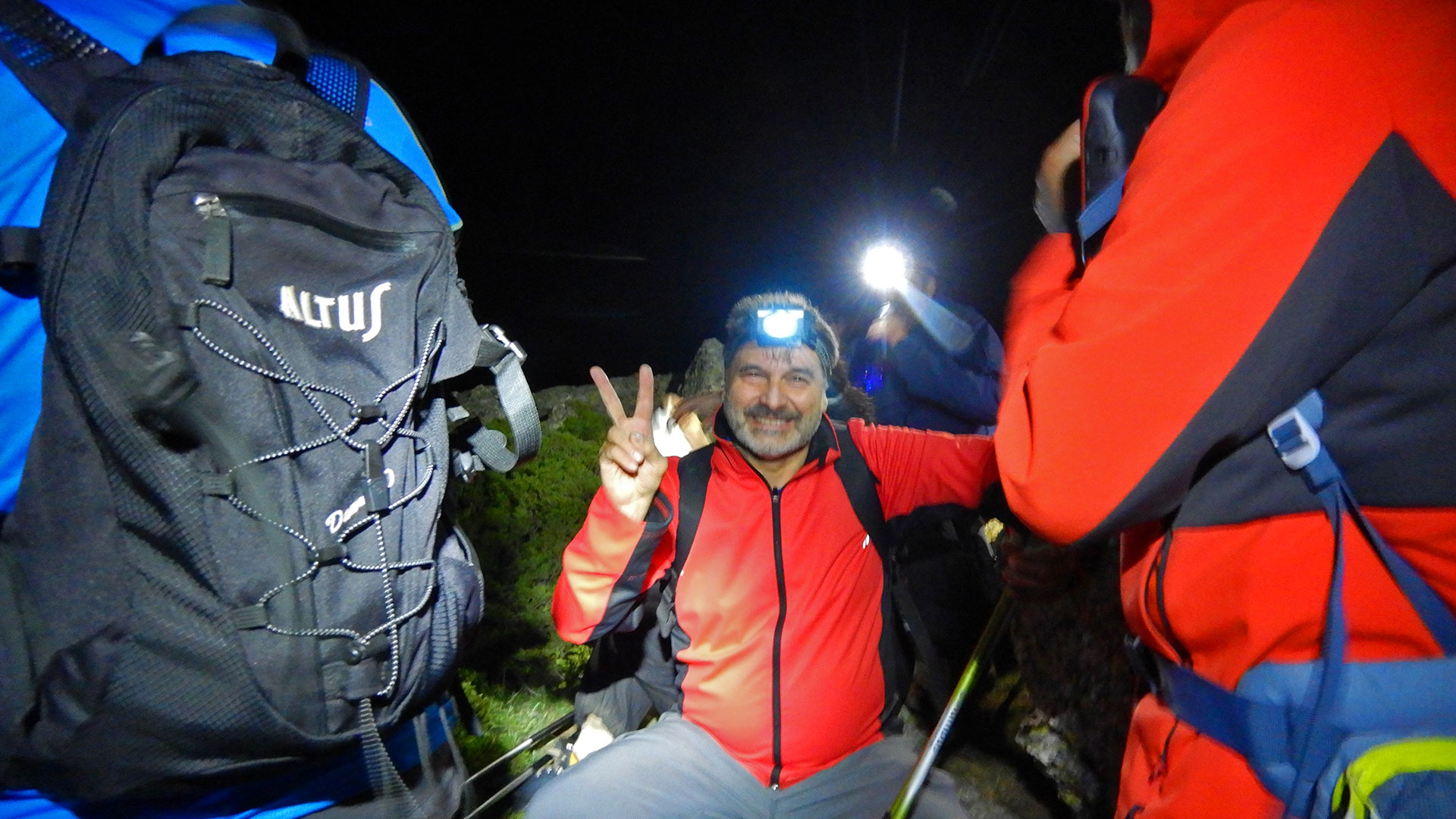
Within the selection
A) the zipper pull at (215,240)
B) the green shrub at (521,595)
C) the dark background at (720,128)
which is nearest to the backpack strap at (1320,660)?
the zipper pull at (215,240)

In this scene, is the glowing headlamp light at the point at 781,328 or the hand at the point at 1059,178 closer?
the hand at the point at 1059,178

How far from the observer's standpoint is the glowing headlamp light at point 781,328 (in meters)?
3.16

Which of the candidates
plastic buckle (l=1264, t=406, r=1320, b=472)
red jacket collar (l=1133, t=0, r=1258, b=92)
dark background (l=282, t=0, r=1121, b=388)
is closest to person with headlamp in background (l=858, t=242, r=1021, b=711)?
dark background (l=282, t=0, r=1121, b=388)

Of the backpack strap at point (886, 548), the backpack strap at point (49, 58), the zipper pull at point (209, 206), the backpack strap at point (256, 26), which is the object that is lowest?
the backpack strap at point (886, 548)

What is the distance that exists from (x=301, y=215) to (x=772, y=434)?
2162 mm

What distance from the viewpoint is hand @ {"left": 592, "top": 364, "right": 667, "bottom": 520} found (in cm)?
219

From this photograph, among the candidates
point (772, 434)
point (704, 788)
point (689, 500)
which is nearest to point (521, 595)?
point (689, 500)

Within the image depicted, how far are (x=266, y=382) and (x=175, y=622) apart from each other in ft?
1.36

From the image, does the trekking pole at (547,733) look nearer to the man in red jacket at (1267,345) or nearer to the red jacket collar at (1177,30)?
the man in red jacket at (1267,345)

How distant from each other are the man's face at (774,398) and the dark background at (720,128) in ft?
10.1

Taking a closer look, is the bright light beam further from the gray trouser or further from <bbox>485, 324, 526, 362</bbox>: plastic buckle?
<bbox>485, 324, 526, 362</bbox>: plastic buckle

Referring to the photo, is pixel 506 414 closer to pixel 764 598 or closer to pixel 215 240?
pixel 215 240

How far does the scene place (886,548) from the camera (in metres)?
2.84

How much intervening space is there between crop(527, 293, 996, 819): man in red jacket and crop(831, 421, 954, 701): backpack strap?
0.04 metres
